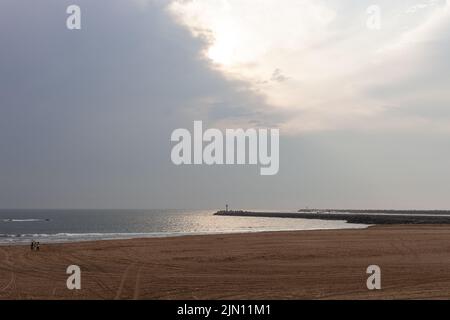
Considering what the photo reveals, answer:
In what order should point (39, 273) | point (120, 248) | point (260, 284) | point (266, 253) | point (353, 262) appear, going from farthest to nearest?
point (120, 248) < point (266, 253) < point (353, 262) < point (39, 273) < point (260, 284)

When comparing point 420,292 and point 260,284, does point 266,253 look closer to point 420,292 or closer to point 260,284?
point 260,284

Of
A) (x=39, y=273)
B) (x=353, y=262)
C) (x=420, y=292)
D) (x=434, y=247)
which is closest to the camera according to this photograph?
(x=420, y=292)

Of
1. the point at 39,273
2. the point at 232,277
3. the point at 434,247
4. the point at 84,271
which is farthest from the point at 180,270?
the point at 434,247

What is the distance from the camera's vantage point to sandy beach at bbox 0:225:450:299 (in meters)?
16.2

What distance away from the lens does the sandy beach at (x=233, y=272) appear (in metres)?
16.2

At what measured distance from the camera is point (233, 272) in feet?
68.3

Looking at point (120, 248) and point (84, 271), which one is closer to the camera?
point (84, 271)

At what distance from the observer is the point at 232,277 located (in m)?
19.5

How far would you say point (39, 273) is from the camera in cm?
2127

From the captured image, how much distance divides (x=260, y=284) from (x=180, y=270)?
205 inches
